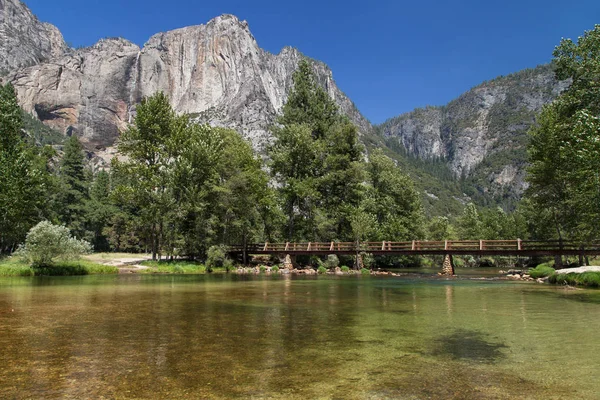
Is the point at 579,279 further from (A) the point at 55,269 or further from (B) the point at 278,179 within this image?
(B) the point at 278,179

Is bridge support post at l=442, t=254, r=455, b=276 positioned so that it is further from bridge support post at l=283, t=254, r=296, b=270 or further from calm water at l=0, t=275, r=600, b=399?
calm water at l=0, t=275, r=600, b=399

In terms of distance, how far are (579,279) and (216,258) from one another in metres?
28.5

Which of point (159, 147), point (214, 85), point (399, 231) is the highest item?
point (214, 85)

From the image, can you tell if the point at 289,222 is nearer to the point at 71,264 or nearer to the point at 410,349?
the point at 71,264

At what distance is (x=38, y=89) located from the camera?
628ft

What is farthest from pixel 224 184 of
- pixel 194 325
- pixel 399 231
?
pixel 194 325

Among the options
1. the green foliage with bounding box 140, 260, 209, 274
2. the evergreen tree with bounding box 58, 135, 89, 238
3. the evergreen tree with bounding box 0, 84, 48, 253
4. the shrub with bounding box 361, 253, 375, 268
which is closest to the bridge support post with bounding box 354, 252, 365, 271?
the shrub with bounding box 361, 253, 375, 268

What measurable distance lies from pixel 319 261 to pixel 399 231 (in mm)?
12138

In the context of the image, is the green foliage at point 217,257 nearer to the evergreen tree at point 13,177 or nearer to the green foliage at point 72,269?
the green foliage at point 72,269

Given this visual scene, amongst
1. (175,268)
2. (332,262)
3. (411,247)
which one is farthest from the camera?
(332,262)

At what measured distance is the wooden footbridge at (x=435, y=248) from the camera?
35.2 m

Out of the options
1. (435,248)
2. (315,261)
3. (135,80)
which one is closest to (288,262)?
(315,261)

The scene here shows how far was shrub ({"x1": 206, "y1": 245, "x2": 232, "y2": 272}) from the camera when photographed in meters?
38.1

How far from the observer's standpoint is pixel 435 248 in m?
40.4
